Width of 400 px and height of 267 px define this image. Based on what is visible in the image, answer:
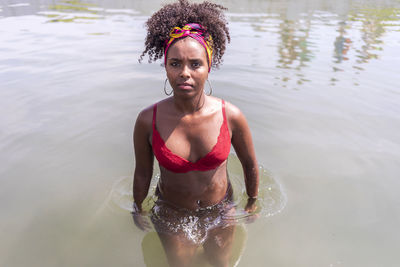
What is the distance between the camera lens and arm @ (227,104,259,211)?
2.46 m

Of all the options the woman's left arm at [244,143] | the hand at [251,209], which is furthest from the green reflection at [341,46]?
the woman's left arm at [244,143]

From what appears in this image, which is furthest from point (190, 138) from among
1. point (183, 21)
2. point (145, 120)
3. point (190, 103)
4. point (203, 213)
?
point (183, 21)

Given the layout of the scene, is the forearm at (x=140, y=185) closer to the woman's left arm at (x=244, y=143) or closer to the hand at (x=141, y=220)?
the hand at (x=141, y=220)

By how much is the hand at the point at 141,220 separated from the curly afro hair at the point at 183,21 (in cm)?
158

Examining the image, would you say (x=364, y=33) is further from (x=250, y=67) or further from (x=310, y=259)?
(x=310, y=259)

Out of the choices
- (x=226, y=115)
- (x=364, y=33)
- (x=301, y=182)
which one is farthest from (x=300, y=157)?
(x=364, y=33)

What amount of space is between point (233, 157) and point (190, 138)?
1989 millimetres

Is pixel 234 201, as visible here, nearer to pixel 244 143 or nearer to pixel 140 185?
pixel 244 143

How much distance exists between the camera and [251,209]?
10.0 ft

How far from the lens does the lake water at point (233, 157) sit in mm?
2867

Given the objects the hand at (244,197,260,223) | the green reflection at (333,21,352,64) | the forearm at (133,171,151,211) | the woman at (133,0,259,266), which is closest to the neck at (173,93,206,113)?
the woman at (133,0,259,266)

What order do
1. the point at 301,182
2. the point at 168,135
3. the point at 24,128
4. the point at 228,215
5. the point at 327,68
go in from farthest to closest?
the point at 327,68
the point at 24,128
the point at 301,182
the point at 228,215
the point at 168,135

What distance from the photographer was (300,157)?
4148mm

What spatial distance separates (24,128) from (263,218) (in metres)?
3.98
